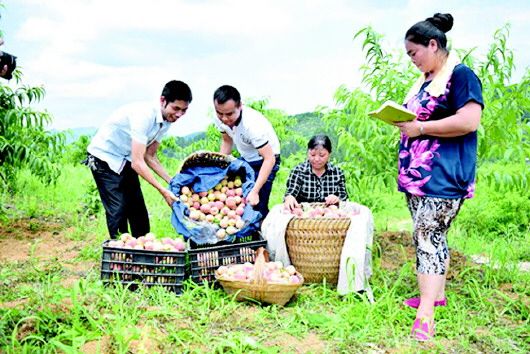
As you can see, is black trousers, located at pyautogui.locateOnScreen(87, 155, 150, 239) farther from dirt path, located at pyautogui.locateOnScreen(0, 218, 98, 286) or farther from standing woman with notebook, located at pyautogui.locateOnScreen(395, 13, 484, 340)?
standing woman with notebook, located at pyautogui.locateOnScreen(395, 13, 484, 340)

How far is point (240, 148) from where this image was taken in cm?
467

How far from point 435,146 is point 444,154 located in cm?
6

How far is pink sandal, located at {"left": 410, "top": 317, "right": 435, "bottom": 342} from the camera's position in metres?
3.19

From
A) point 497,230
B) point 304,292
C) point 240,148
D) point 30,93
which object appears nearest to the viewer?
point 304,292

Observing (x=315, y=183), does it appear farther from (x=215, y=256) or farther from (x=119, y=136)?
(x=119, y=136)

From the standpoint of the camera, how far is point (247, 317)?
3.43 metres

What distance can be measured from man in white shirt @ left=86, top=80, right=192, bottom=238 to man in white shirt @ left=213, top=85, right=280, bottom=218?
0.29 m

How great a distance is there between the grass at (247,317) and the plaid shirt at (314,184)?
664mm

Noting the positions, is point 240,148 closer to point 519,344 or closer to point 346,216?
point 346,216

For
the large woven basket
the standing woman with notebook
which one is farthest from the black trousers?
the standing woman with notebook

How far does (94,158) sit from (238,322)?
1.90m

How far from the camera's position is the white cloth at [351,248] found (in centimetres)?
386

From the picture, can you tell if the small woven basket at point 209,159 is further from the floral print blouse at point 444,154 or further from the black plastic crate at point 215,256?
the floral print blouse at point 444,154

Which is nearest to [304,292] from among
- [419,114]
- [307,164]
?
Result: [307,164]
